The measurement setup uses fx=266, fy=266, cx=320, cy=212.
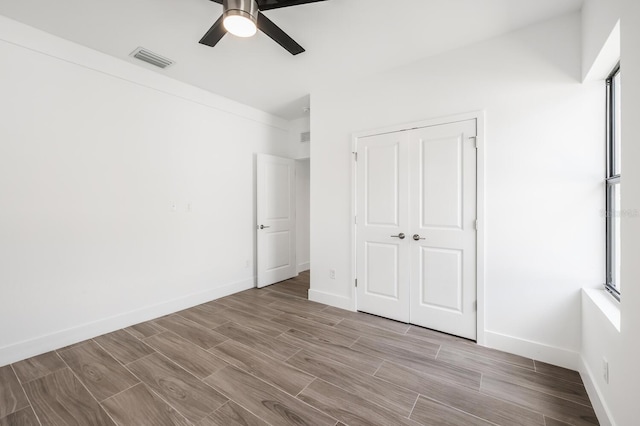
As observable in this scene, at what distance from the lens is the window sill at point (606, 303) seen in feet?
4.99

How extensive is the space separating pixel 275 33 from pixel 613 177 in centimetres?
274

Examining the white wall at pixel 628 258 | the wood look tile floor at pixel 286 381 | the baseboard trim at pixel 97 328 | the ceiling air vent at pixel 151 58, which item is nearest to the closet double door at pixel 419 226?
the wood look tile floor at pixel 286 381

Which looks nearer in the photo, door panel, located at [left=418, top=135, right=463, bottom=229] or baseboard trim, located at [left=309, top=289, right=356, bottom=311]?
door panel, located at [left=418, top=135, right=463, bottom=229]

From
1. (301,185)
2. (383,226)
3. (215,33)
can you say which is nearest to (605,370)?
(383,226)

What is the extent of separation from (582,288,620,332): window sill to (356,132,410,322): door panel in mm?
1425

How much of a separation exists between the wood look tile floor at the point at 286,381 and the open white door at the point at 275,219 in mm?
1590

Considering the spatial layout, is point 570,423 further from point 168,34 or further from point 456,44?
point 168,34

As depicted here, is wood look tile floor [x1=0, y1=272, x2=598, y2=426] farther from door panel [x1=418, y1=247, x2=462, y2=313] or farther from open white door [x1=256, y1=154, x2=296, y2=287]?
open white door [x1=256, y1=154, x2=296, y2=287]

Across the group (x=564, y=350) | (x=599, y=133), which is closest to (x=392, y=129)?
(x=599, y=133)

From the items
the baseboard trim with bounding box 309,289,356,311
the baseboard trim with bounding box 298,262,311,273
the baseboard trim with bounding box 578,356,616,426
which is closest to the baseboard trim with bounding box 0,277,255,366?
the baseboard trim with bounding box 309,289,356,311

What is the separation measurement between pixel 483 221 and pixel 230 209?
325 cm

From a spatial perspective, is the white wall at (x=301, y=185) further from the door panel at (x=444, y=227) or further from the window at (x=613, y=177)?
the window at (x=613, y=177)

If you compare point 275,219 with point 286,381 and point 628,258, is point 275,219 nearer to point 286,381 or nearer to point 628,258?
point 286,381

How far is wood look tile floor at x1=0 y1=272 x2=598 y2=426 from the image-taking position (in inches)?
Result: 65.4
